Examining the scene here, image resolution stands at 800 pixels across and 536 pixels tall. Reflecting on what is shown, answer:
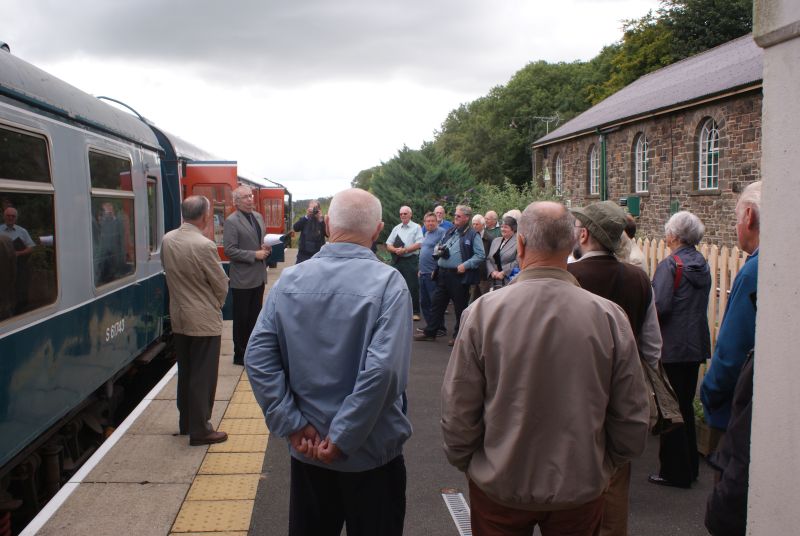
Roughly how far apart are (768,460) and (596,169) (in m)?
35.0

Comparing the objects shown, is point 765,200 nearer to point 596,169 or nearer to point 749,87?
point 749,87

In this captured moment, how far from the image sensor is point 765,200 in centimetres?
259

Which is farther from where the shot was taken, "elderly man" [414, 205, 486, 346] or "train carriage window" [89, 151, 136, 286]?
"elderly man" [414, 205, 486, 346]

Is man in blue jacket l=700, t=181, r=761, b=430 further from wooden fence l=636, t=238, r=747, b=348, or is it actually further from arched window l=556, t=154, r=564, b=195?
arched window l=556, t=154, r=564, b=195

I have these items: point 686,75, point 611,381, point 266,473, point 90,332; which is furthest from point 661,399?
point 686,75


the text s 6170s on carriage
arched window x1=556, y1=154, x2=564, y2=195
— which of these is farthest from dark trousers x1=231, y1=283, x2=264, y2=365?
arched window x1=556, y1=154, x2=564, y2=195

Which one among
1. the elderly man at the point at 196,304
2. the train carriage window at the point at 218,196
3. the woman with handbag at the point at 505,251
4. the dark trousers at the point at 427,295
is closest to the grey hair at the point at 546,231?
the elderly man at the point at 196,304

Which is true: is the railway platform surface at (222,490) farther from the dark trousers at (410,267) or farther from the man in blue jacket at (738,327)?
the dark trousers at (410,267)

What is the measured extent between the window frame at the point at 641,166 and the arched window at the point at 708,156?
3669mm

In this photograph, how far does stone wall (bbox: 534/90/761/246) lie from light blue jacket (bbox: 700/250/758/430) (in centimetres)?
2060

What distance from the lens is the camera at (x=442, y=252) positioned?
10.5 meters

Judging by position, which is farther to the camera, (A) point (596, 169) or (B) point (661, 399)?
(A) point (596, 169)

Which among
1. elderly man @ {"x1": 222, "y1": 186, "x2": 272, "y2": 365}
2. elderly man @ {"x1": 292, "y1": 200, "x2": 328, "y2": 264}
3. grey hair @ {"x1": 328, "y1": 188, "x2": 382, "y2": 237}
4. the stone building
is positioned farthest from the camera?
the stone building

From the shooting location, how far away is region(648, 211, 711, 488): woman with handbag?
5078 mm
